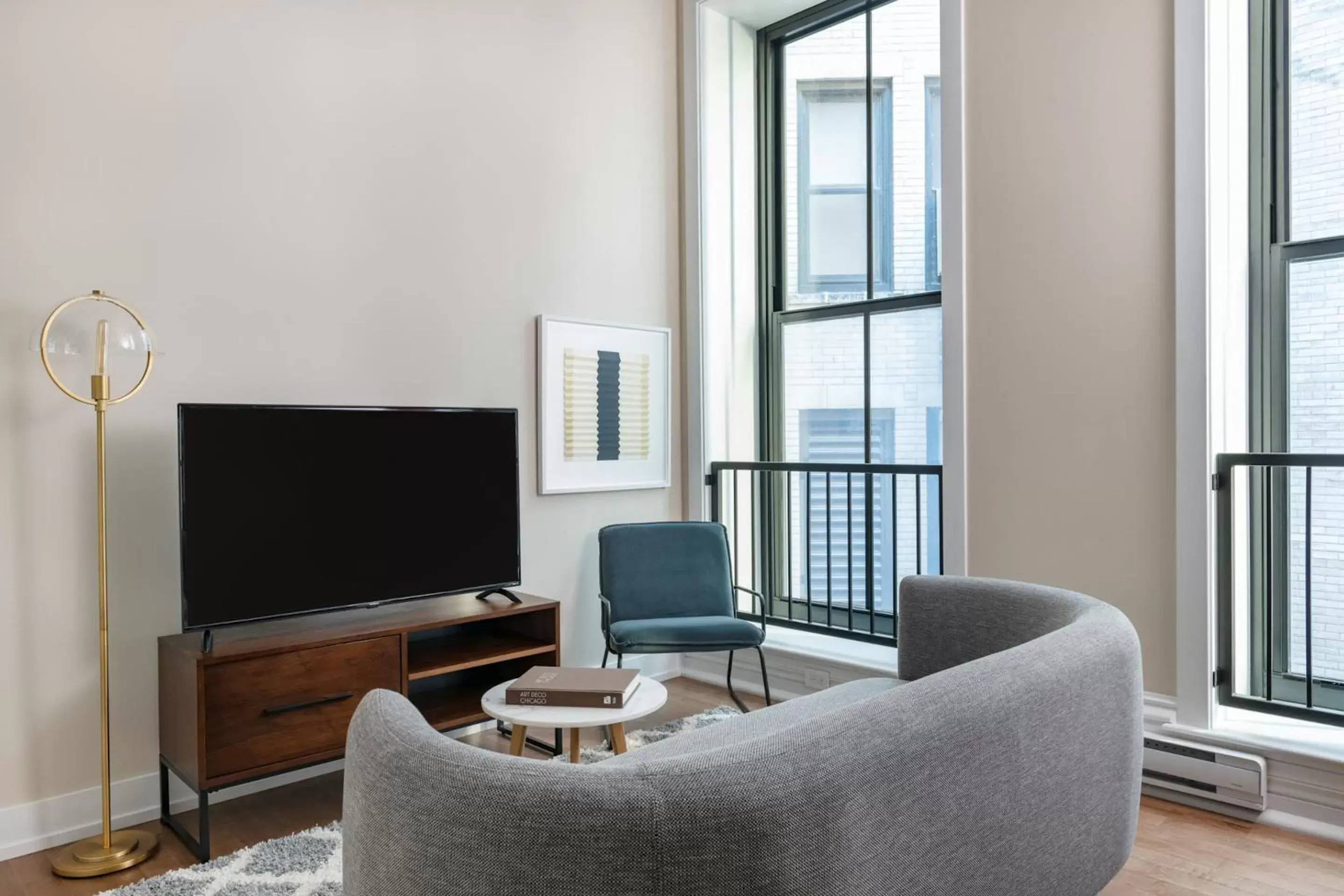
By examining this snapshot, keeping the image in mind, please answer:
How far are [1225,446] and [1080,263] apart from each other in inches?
29.6

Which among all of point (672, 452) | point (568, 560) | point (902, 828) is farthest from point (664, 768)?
point (672, 452)

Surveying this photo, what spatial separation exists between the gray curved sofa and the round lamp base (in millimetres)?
1583

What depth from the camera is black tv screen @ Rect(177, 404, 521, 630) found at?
101 inches

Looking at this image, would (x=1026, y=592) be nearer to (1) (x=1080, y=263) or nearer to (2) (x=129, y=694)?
(1) (x=1080, y=263)

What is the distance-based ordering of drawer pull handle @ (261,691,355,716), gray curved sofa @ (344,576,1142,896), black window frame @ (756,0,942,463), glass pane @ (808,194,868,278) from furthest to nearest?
black window frame @ (756,0,942,463) → glass pane @ (808,194,868,278) → drawer pull handle @ (261,691,355,716) → gray curved sofa @ (344,576,1142,896)

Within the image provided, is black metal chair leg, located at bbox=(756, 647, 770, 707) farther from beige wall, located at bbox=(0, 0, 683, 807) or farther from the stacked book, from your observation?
the stacked book

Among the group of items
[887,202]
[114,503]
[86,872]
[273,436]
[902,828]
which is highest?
[887,202]

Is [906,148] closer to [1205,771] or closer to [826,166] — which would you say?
[826,166]

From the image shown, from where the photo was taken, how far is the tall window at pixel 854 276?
12.5ft

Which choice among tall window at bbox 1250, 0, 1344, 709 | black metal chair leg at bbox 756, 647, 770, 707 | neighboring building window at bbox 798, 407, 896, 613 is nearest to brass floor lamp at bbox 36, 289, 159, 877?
black metal chair leg at bbox 756, 647, 770, 707

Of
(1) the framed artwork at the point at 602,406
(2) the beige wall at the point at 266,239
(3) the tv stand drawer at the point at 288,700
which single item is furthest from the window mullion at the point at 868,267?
(3) the tv stand drawer at the point at 288,700

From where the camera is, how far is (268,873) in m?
2.32

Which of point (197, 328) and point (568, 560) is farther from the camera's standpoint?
Result: point (568, 560)

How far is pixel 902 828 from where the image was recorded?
1.23 meters
